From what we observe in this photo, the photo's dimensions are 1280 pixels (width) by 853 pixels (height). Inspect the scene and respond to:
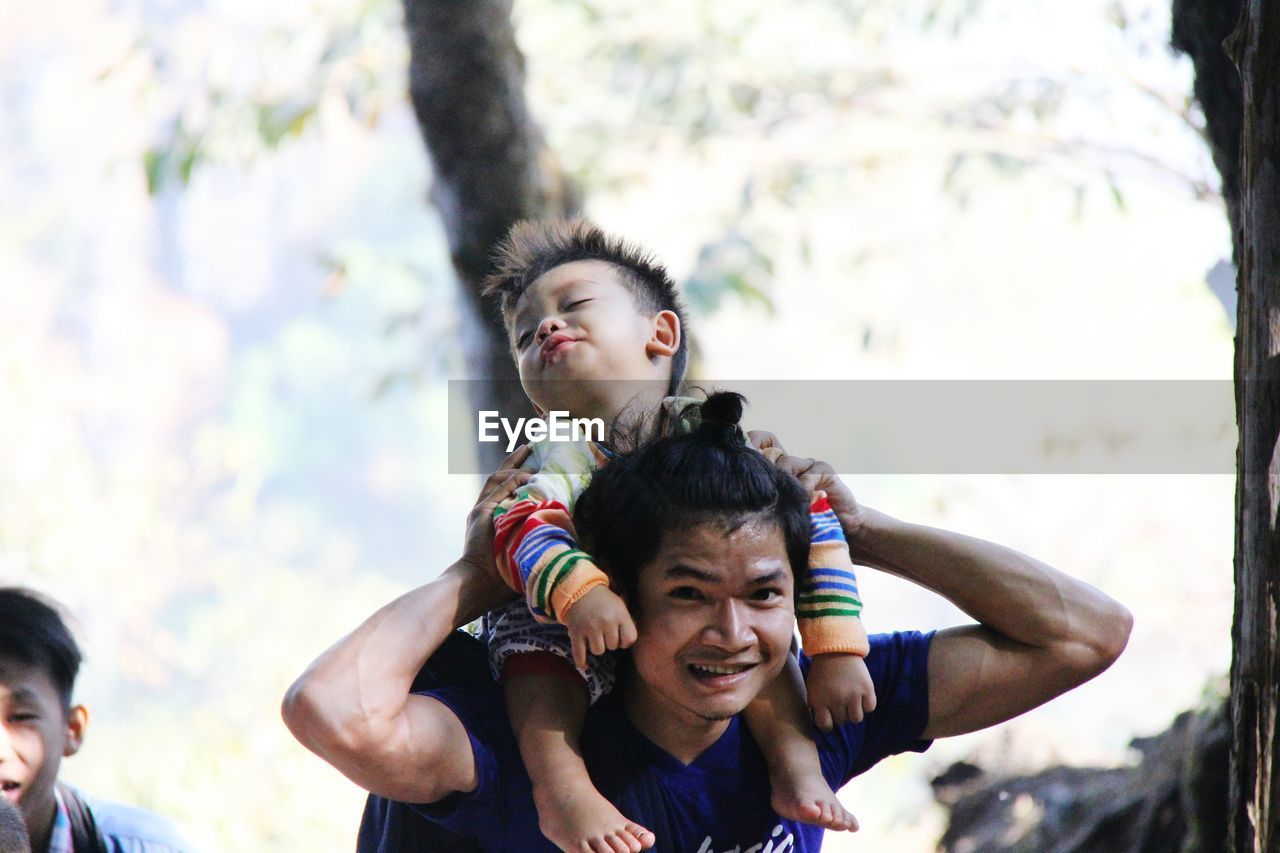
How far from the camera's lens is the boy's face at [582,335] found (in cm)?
178

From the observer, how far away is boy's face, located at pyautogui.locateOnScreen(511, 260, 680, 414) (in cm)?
178

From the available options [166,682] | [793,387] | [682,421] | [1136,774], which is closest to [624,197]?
[793,387]

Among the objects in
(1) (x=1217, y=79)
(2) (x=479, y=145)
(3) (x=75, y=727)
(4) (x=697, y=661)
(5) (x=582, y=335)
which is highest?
(2) (x=479, y=145)

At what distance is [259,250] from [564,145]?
3447mm

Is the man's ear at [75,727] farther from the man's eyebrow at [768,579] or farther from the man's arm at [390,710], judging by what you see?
the man's eyebrow at [768,579]

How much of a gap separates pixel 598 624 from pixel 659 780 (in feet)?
0.75

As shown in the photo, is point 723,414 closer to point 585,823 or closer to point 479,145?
point 585,823

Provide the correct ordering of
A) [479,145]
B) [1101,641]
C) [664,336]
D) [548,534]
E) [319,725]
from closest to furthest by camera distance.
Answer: [319,725], [548,534], [1101,641], [664,336], [479,145]

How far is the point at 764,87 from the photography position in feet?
18.2

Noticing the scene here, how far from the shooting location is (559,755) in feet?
4.85

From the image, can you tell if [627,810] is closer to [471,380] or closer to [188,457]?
[471,380]

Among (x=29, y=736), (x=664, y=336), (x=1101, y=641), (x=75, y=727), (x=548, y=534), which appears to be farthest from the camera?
(x=75, y=727)

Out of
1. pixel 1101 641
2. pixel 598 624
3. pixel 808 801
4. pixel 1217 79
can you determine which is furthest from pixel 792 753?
pixel 1217 79

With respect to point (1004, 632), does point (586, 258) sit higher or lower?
higher
